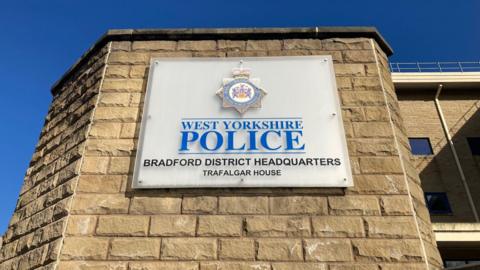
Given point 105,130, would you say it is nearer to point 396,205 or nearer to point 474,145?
point 396,205

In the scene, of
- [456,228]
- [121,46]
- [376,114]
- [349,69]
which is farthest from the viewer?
[456,228]

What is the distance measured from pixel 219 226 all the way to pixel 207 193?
0.31 meters

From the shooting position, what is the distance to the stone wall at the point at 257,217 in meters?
2.74

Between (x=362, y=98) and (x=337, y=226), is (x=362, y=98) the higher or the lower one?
the higher one

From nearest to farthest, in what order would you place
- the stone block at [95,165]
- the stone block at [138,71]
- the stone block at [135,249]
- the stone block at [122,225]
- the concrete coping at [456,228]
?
the stone block at [135,249], the stone block at [122,225], the stone block at [95,165], the stone block at [138,71], the concrete coping at [456,228]

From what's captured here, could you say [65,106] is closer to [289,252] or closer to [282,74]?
[282,74]

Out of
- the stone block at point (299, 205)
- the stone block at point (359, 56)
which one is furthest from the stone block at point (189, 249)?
the stone block at point (359, 56)

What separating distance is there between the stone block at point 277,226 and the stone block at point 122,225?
84 centimetres

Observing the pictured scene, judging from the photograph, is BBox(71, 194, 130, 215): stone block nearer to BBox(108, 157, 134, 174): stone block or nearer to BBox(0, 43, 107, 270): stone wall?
BBox(0, 43, 107, 270): stone wall

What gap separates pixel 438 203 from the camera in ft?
43.5

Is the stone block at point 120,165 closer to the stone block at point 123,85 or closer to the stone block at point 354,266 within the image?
the stone block at point 123,85

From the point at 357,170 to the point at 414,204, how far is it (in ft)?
1.73

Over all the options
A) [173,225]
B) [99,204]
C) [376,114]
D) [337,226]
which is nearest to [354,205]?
[337,226]

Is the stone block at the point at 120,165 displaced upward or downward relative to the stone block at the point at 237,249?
upward
